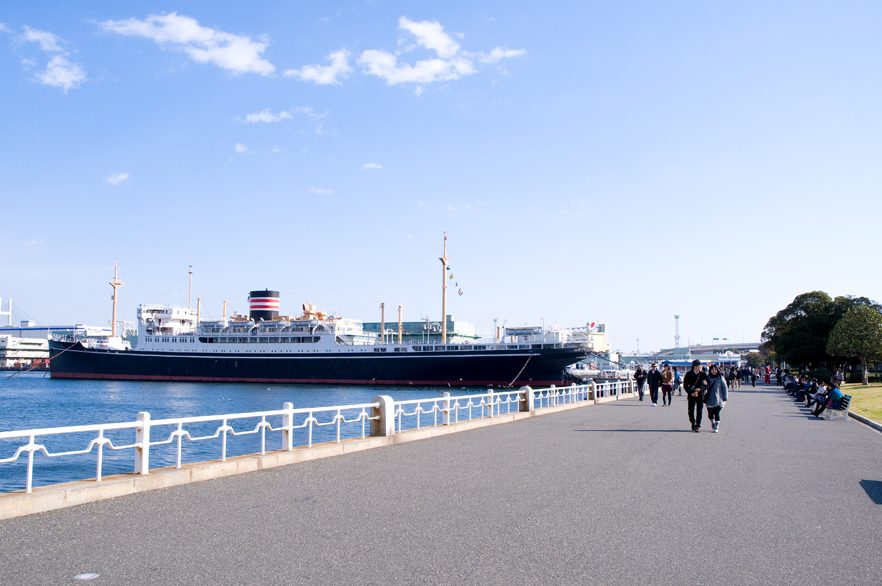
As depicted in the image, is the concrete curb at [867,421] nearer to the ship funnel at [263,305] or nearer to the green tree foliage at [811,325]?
the green tree foliage at [811,325]

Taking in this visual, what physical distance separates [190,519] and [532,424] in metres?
11.5

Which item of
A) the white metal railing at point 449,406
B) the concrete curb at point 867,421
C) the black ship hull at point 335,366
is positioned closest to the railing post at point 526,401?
the white metal railing at point 449,406

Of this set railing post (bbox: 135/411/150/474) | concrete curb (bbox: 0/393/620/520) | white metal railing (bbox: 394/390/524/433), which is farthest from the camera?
white metal railing (bbox: 394/390/524/433)

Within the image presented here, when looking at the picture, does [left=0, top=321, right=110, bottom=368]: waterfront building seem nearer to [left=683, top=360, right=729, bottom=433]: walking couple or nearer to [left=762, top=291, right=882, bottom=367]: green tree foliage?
[left=762, top=291, right=882, bottom=367]: green tree foliage

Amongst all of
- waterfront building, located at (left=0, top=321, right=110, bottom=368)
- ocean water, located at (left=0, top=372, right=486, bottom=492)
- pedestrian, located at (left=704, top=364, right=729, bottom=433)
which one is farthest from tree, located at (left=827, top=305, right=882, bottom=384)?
waterfront building, located at (left=0, top=321, right=110, bottom=368)

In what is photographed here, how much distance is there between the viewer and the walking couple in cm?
1408

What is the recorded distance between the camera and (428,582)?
4.39 metres

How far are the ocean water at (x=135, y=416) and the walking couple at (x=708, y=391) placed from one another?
1245 cm

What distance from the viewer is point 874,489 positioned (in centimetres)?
794

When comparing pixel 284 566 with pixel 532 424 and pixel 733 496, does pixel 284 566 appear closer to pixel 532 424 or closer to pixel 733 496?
pixel 733 496

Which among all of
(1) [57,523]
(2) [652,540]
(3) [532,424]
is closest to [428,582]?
(2) [652,540]

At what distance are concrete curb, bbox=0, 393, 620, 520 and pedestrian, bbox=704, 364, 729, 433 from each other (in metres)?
6.73

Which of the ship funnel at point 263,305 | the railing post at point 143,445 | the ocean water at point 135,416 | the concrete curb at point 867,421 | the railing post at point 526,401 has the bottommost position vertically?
the ocean water at point 135,416

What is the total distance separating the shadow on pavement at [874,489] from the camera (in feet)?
24.2
